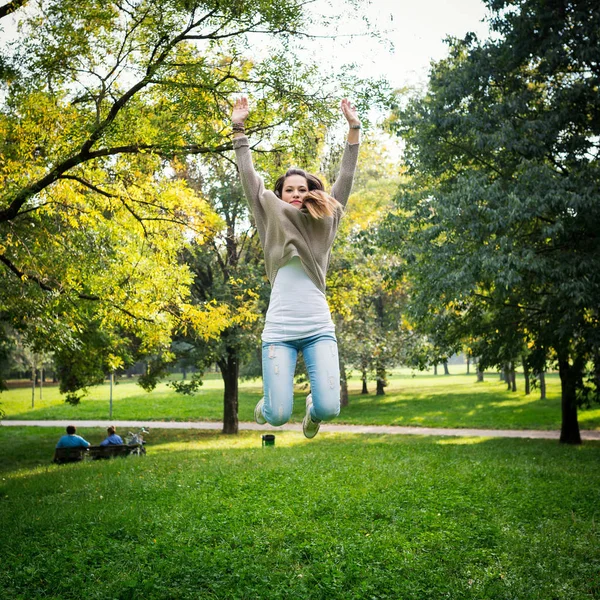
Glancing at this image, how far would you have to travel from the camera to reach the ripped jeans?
363 cm

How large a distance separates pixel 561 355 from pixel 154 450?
11786mm

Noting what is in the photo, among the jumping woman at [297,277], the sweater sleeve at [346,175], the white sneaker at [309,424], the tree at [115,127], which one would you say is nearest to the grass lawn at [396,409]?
the tree at [115,127]

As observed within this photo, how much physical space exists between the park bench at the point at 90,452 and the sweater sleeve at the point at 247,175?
513 inches

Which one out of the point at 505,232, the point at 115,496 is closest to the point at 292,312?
the point at 115,496

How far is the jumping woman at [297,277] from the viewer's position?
3.71m

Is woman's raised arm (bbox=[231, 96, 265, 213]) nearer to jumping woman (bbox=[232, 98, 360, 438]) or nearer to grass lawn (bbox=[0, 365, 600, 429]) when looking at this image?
jumping woman (bbox=[232, 98, 360, 438])

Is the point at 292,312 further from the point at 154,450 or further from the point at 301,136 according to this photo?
the point at 154,450

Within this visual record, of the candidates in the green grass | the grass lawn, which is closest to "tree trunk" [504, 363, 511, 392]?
the grass lawn

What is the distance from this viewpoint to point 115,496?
384 inches

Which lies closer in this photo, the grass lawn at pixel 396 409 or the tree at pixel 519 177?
the tree at pixel 519 177

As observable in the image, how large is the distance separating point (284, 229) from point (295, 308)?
1.69 feet

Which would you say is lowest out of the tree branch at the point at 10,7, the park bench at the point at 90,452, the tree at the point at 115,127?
the park bench at the point at 90,452

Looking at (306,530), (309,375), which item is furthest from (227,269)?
(309,375)

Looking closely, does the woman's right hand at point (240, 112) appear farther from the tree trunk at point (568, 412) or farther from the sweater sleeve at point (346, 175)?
the tree trunk at point (568, 412)
